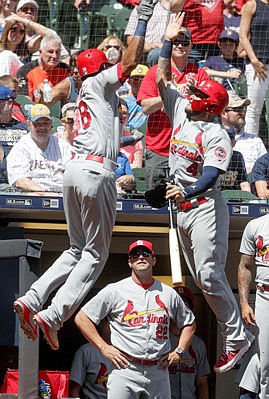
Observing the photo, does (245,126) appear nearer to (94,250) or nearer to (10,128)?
(10,128)

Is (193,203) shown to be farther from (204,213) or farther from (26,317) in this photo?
(26,317)

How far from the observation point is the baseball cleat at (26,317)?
24.5 ft

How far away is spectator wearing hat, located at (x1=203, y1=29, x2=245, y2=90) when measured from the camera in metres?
11.4

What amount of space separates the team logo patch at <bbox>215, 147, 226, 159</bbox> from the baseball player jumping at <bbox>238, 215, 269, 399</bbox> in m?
0.89

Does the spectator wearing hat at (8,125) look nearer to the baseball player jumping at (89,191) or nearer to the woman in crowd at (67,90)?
the woman in crowd at (67,90)

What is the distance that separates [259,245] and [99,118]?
1705mm

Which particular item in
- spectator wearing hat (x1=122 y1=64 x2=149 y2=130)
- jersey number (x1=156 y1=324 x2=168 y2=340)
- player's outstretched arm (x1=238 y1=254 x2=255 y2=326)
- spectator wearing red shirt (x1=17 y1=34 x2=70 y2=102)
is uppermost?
spectator wearing red shirt (x1=17 y1=34 x2=70 y2=102)

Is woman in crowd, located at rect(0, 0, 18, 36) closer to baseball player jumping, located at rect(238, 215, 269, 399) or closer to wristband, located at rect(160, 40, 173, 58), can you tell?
wristband, located at rect(160, 40, 173, 58)

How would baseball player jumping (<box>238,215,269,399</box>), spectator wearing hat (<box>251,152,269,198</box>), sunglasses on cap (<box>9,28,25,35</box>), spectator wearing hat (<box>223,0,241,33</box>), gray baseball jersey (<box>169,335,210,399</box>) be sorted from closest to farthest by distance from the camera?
baseball player jumping (<box>238,215,269,399</box>) → gray baseball jersey (<box>169,335,210,399</box>) → spectator wearing hat (<box>251,152,269,198</box>) → sunglasses on cap (<box>9,28,25,35</box>) → spectator wearing hat (<box>223,0,241,33</box>)

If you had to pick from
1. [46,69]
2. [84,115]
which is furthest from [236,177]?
[84,115]

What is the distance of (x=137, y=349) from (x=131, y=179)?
198cm

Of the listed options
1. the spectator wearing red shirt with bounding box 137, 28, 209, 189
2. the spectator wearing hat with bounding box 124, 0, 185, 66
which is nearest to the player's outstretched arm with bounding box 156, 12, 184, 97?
the spectator wearing red shirt with bounding box 137, 28, 209, 189

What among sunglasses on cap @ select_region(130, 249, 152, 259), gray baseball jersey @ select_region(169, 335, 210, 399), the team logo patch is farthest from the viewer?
gray baseball jersey @ select_region(169, 335, 210, 399)

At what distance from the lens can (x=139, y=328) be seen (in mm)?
8211
